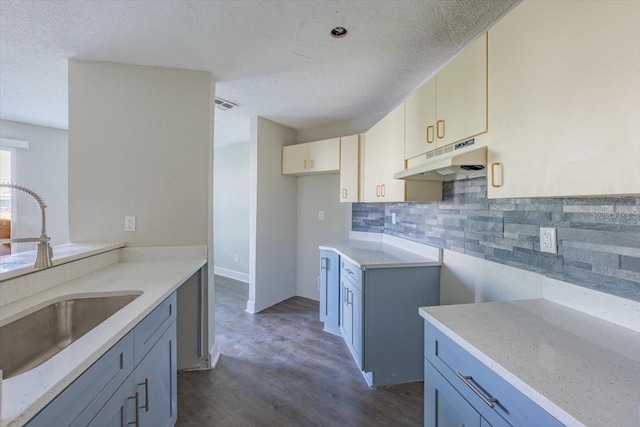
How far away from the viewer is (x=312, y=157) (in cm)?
341

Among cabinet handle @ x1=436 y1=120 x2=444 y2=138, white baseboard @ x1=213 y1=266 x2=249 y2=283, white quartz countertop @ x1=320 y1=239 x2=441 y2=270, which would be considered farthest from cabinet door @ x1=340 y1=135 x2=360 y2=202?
white baseboard @ x1=213 y1=266 x2=249 y2=283

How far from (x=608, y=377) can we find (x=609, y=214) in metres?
0.61

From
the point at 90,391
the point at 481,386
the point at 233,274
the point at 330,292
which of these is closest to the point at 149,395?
the point at 90,391

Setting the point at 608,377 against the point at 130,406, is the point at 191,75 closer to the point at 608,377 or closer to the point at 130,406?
the point at 130,406

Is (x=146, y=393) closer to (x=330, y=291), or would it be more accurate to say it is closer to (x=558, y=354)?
(x=558, y=354)

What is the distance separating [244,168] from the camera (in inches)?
185

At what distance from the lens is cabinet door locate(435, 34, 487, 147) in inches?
48.7

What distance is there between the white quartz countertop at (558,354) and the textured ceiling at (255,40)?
1508 millimetres

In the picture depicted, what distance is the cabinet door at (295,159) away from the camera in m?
3.47

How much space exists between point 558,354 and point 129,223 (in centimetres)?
251

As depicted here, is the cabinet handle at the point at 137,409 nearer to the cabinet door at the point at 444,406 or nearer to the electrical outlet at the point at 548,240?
the cabinet door at the point at 444,406

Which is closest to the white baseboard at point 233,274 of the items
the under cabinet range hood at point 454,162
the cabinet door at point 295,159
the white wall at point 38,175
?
the cabinet door at point 295,159

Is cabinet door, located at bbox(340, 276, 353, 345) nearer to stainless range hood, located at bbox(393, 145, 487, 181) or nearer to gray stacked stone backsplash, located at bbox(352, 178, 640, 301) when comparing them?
gray stacked stone backsplash, located at bbox(352, 178, 640, 301)

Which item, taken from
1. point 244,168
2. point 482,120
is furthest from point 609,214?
point 244,168
